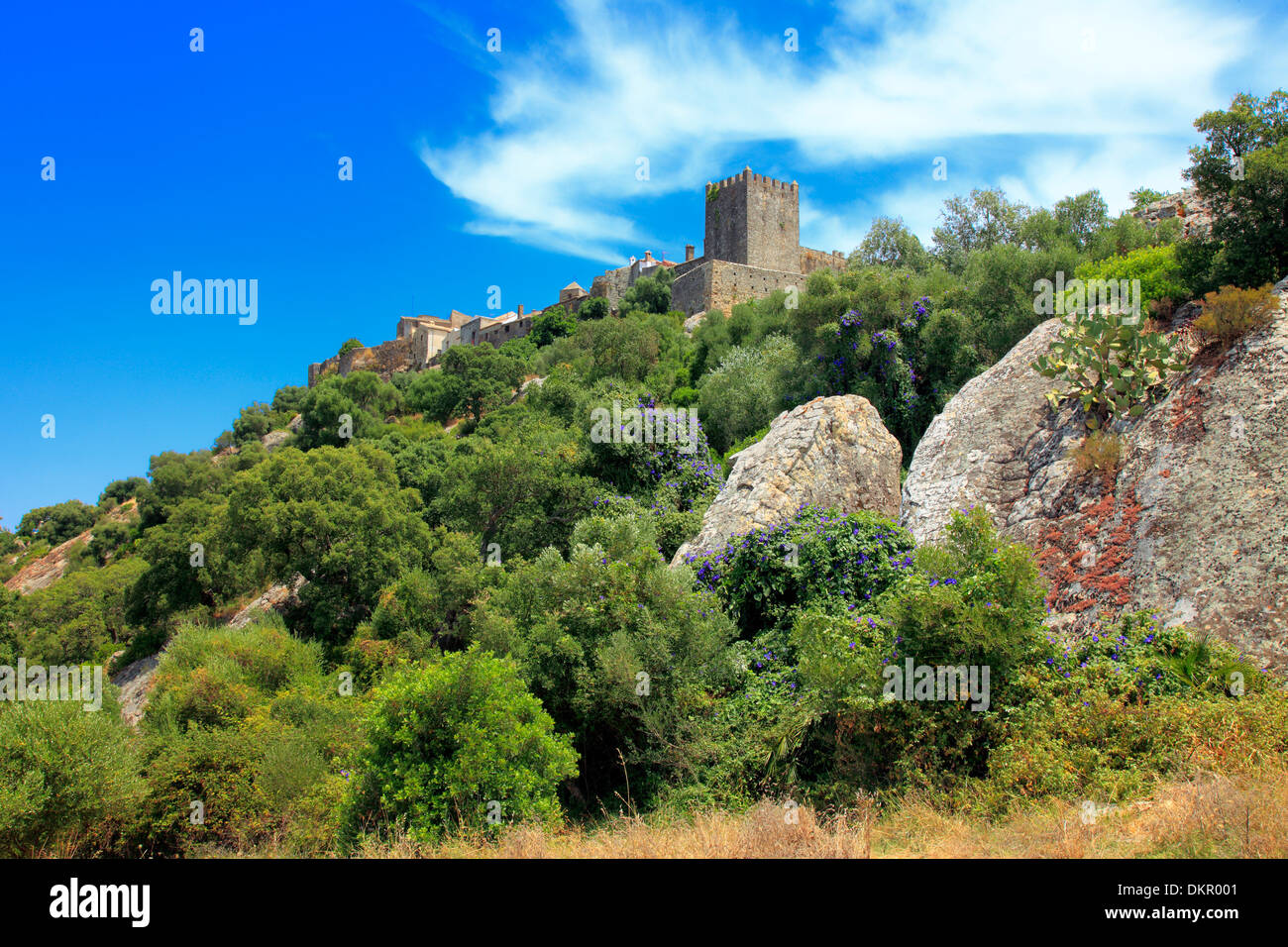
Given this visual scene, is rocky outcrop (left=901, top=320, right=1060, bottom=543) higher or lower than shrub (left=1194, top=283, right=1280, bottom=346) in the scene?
lower

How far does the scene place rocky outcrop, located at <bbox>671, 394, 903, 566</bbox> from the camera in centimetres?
1515

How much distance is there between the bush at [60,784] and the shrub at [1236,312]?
2005 centimetres

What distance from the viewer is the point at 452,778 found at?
384 inches

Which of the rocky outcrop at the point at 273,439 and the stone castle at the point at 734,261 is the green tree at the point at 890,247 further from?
the rocky outcrop at the point at 273,439

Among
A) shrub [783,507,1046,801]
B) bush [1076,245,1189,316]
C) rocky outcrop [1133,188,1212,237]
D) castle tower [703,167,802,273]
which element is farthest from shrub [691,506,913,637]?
castle tower [703,167,802,273]

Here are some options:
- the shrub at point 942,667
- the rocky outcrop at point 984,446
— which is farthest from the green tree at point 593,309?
the shrub at point 942,667

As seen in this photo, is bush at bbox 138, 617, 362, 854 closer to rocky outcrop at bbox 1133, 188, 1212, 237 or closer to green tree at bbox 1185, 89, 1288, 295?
green tree at bbox 1185, 89, 1288, 295

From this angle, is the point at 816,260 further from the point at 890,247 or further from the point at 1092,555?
the point at 1092,555

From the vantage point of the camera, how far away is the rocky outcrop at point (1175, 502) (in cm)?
895

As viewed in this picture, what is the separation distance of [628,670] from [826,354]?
44.8ft

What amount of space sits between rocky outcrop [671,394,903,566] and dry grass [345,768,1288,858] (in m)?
7.07

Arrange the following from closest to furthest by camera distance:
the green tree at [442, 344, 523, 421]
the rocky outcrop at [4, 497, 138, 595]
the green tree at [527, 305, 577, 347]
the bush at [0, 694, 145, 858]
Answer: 1. the bush at [0, 694, 145, 858]
2. the green tree at [442, 344, 523, 421]
3. the rocky outcrop at [4, 497, 138, 595]
4. the green tree at [527, 305, 577, 347]

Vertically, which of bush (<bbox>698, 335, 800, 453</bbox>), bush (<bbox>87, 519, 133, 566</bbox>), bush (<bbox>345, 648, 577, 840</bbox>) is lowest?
bush (<bbox>345, 648, 577, 840</bbox>)

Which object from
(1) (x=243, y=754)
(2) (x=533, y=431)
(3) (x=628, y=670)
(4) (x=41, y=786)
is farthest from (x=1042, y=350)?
(4) (x=41, y=786)
